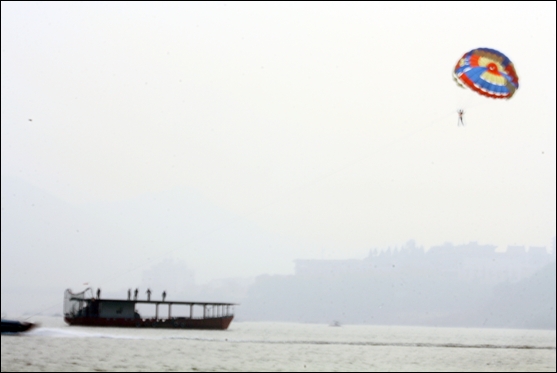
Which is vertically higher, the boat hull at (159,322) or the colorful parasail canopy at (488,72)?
the colorful parasail canopy at (488,72)

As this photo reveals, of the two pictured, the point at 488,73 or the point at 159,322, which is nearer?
the point at 488,73

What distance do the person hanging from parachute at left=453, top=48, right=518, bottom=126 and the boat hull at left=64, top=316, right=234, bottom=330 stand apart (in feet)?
197

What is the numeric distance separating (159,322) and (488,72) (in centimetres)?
6616

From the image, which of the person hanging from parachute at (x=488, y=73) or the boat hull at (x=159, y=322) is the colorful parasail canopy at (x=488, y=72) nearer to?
the person hanging from parachute at (x=488, y=73)

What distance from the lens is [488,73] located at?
4556 cm

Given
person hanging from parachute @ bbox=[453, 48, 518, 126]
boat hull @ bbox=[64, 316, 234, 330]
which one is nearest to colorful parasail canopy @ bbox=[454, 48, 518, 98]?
person hanging from parachute @ bbox=[453, 48, 518, 126]

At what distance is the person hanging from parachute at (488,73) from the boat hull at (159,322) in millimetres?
60135

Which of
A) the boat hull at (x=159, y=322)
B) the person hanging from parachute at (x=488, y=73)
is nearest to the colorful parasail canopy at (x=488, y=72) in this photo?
the person hanging from parachute at (x=488, y=73)

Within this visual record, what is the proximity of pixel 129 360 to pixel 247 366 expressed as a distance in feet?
28.9

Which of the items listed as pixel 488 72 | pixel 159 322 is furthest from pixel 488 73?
pixel 159 322

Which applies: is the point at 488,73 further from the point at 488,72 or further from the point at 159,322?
the point at 159,322

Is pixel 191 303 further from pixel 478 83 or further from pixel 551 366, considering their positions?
pixel 478 83

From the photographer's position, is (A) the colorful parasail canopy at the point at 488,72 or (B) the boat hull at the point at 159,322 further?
(B) the boat hull at the point at 159,322

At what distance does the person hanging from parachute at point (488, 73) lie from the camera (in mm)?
44688
